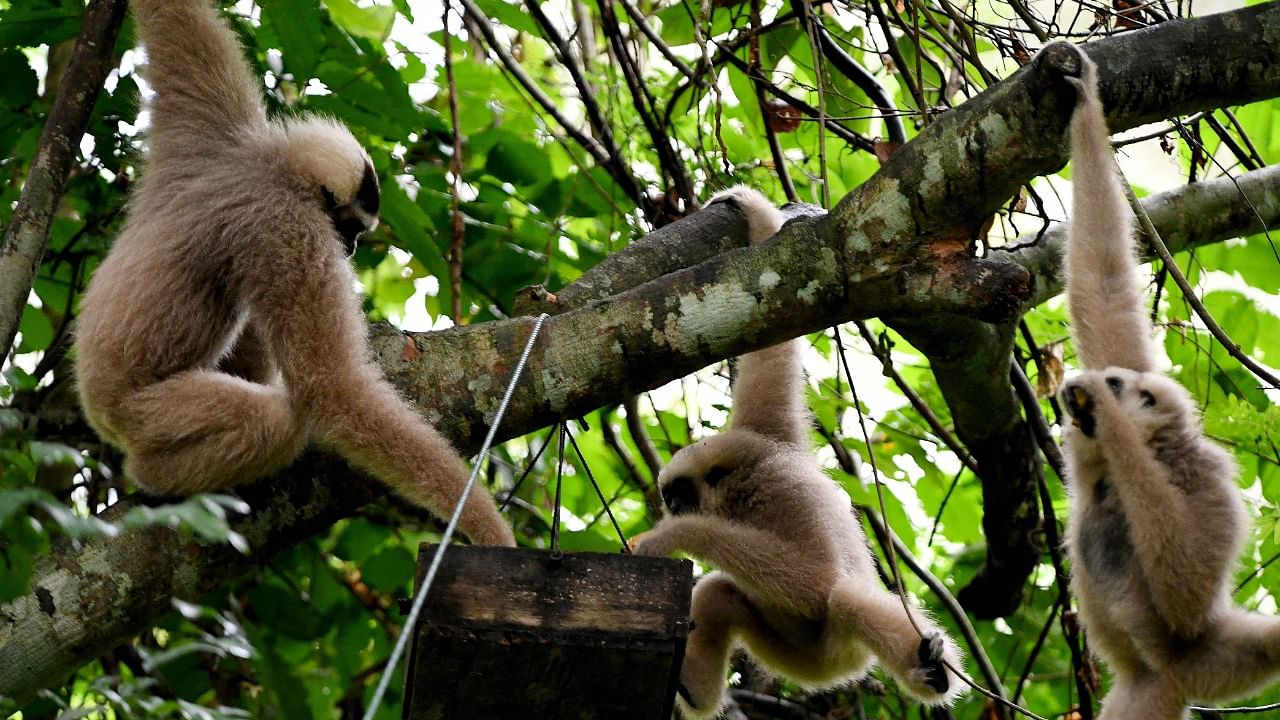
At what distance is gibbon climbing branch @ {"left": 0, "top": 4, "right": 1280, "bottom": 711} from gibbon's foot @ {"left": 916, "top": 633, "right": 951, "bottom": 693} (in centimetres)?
112

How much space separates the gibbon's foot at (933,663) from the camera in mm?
3941

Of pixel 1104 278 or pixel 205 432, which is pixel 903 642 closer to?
pixel 1104 278

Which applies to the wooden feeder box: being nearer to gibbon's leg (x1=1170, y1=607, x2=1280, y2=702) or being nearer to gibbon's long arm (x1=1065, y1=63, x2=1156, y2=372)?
gibbon's long arm (x1=1065, y1=63, x2=1156, y2=372)

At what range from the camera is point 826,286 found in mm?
3586

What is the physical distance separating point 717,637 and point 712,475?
2.17ft

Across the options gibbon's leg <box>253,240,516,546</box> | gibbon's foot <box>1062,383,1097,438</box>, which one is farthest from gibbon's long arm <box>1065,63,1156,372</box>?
gibbon's leg <box>253,240,516,546</box>

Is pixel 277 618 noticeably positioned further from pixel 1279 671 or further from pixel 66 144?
pixel 1279 671

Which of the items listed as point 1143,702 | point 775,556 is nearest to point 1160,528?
point 1143,702

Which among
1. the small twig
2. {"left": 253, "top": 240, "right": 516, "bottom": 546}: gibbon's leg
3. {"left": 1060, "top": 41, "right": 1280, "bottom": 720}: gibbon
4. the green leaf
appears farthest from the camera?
the green leaf

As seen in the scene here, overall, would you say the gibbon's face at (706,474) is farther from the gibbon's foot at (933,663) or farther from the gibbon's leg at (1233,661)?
the gibbon's leg at (1233,661)

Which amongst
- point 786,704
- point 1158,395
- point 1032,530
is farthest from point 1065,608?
point 1158,395

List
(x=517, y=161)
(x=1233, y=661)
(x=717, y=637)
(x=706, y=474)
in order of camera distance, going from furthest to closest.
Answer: (x=517, y=161)
(x=706, y=474)
(x=717, y=637)
(x=1233, y=661)

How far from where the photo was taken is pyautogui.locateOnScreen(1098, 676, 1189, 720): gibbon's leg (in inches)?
162

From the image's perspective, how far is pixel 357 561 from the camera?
5.66m
